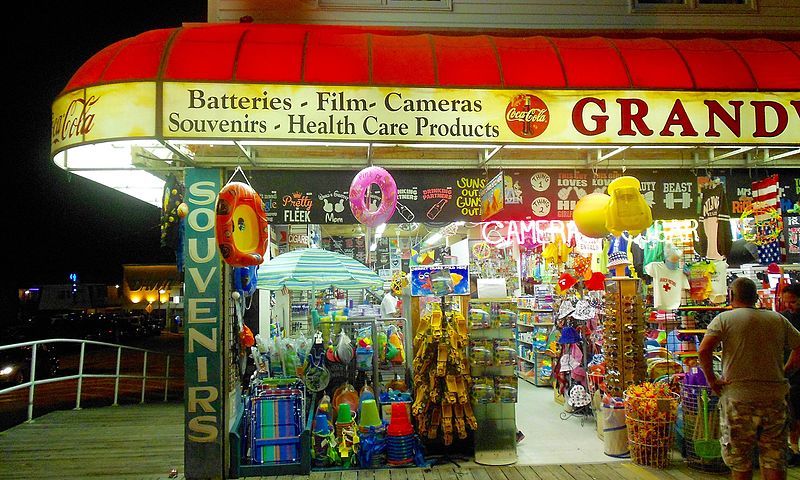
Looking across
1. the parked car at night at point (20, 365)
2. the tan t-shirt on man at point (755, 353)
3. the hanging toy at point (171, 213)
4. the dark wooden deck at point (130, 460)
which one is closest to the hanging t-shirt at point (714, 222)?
the tan t-shirt on man at point (755, 353)

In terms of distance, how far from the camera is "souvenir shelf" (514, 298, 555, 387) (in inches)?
A: 451

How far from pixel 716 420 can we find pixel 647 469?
101 cm

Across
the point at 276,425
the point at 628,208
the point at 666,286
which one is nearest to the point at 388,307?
the point at 276,425

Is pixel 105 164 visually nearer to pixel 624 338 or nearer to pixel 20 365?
pixel 624 338

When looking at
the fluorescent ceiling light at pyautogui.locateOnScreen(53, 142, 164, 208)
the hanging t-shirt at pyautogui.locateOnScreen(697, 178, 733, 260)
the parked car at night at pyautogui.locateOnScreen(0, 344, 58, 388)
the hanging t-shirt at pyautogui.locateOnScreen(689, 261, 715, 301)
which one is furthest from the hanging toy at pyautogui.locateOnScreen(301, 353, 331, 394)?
the parked car at night at pyautogui.locateOnScreen(0, 344, 58, 388)

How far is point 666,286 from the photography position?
789 centimetres

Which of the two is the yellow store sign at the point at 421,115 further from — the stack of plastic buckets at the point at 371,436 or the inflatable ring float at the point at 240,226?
the stack of plastic buckets at the point at 371,436

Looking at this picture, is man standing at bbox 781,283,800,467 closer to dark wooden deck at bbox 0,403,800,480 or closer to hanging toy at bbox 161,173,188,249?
dark wooden deck at bbox 0,403,800,480

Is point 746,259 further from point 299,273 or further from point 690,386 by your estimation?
point 299,273

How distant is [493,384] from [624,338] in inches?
86.5

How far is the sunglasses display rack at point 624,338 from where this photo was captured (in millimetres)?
7539

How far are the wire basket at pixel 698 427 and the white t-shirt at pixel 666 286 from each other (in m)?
1.55

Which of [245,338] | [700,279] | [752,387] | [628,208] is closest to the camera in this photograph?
[752,387]

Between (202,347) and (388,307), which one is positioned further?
(388,307)
